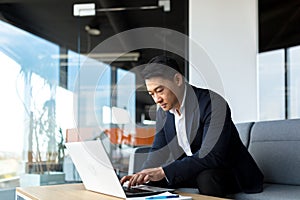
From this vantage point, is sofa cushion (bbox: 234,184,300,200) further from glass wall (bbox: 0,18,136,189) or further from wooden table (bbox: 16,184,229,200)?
glass wall (bbox: 0,18,136,189)

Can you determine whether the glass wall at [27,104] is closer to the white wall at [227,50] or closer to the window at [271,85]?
the white wall at [227,50]

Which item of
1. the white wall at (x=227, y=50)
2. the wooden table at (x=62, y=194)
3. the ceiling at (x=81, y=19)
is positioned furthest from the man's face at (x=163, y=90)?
the ceiling at (x=81, y=19)

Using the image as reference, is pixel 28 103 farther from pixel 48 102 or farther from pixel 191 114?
pixel 191 114

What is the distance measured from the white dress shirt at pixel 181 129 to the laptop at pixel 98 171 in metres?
0.42

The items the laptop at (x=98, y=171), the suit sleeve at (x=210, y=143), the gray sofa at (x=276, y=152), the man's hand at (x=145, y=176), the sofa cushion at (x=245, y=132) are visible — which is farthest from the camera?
the sofa cushion at (x=245, y=132)

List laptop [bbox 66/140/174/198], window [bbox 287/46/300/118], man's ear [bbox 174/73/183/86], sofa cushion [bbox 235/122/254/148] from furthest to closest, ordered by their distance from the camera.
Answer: window [bbox 287/46/300/118] → sofa cushion [bbox 235/122/254/148] → man's ear [bbox 174/73/183/86] → laptop [bbox 66/140/174/198]

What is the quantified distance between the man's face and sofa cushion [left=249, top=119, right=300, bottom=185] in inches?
31.8

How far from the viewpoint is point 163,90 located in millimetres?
2168

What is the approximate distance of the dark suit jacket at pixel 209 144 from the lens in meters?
2.06

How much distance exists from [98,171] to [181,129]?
66 centimetres

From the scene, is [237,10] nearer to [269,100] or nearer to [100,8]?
[269,100]

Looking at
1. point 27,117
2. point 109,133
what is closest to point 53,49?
point 27,117

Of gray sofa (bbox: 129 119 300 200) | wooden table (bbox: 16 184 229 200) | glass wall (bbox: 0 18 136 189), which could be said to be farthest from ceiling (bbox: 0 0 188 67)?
wooden table (bbox: 16 184 229 200)

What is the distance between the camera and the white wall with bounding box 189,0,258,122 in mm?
3740
